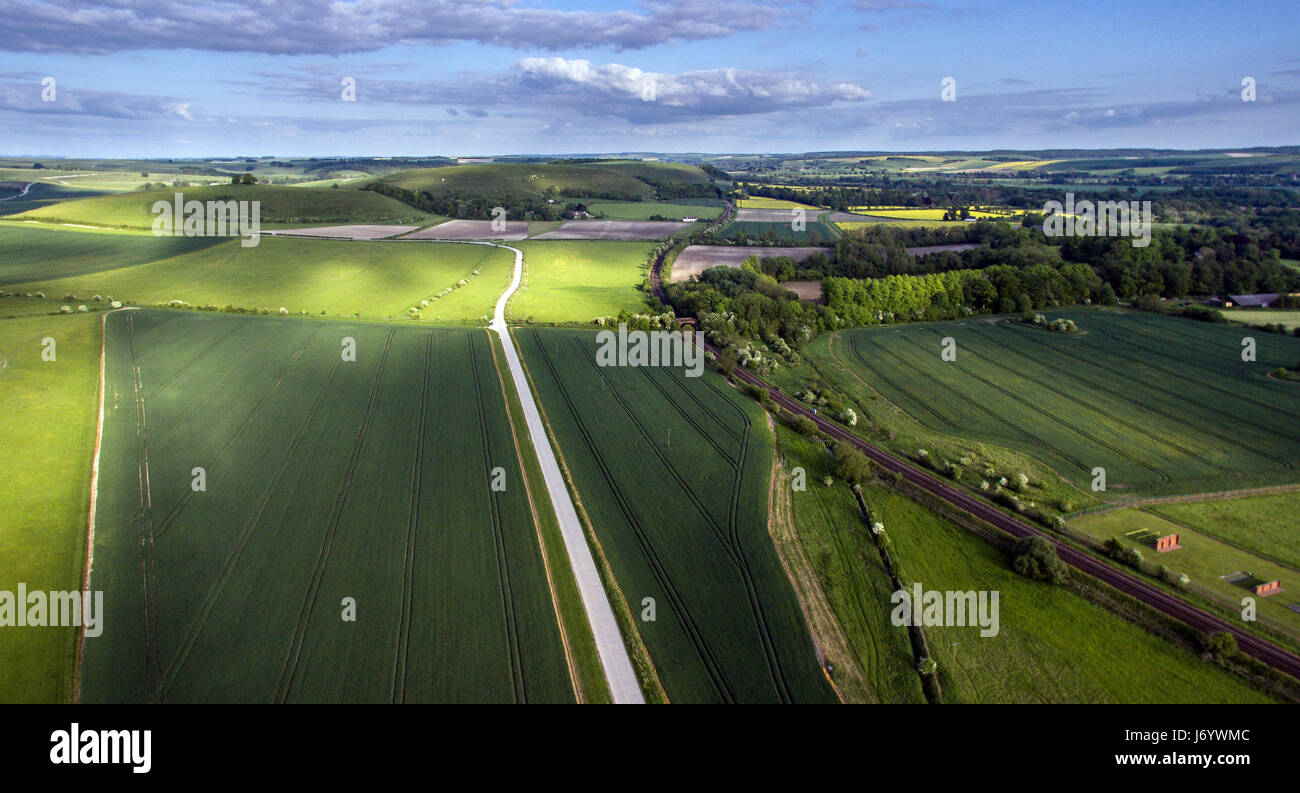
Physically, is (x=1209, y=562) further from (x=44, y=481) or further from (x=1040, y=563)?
(x=44, y=481)

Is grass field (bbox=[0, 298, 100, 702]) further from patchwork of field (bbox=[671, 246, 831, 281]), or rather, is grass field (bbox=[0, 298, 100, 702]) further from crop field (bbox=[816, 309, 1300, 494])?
patchwork of field (bbox=[671, 246, 831, 281])

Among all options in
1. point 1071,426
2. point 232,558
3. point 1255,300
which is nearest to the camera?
point 232,558

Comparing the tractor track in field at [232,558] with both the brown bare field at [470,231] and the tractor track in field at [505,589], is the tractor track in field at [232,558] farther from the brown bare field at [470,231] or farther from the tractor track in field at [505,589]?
the brown bare field at [470,231]

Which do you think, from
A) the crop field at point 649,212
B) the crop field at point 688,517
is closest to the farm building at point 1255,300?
the crop field at point 688,517

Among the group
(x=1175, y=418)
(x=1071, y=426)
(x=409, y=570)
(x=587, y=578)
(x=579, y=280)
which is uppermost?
(x=579, y=280)

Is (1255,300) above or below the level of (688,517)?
above
